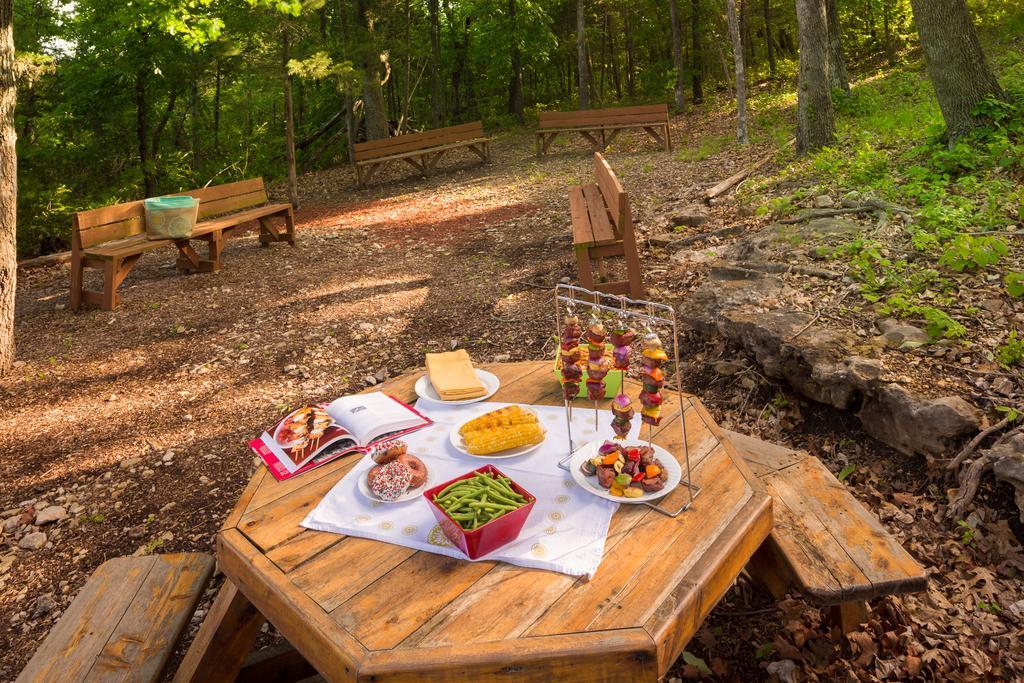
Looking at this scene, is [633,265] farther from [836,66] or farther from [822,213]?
[836,66]

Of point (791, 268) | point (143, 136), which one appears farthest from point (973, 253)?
point (143, 136)

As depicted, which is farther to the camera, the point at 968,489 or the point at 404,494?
the point at 968,489

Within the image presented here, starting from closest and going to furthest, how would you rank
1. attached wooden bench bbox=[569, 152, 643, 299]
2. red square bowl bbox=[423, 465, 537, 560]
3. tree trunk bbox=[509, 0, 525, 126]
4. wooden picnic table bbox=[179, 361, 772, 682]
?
wooden picnic table bbox=[179, 361, 772, 682] < red square bowl bbox=[423, 465, 537, 560] < attached wooden bench bbox=[569, 152, 643, 299] < tree trunk bbox=[509, 0, 525, 126]

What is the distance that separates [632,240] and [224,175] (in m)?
14.0

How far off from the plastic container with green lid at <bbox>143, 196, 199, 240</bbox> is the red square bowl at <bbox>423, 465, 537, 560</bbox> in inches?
255

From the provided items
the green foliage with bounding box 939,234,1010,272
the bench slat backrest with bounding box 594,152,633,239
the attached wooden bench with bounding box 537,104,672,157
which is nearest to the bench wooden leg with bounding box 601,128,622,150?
the attached wooden bench with bounding box 537,104,672,157

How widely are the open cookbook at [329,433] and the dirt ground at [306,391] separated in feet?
4.77

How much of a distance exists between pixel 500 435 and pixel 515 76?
2070cm

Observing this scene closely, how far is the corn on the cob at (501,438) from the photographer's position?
215 centimetres

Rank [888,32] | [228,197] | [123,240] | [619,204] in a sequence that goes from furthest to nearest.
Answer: [888,32] → [228,197] → [123,240] → [619,204]

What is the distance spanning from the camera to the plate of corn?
2.15 meters

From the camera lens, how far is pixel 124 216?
7070 millimetres

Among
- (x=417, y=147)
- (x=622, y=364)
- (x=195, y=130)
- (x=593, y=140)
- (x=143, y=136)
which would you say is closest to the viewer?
(x=622, y=364)

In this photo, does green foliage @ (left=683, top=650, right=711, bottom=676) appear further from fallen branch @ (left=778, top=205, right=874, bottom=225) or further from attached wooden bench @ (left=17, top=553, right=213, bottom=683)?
fallen branch @ (left=778, top=205, right=874, bottom=225)
